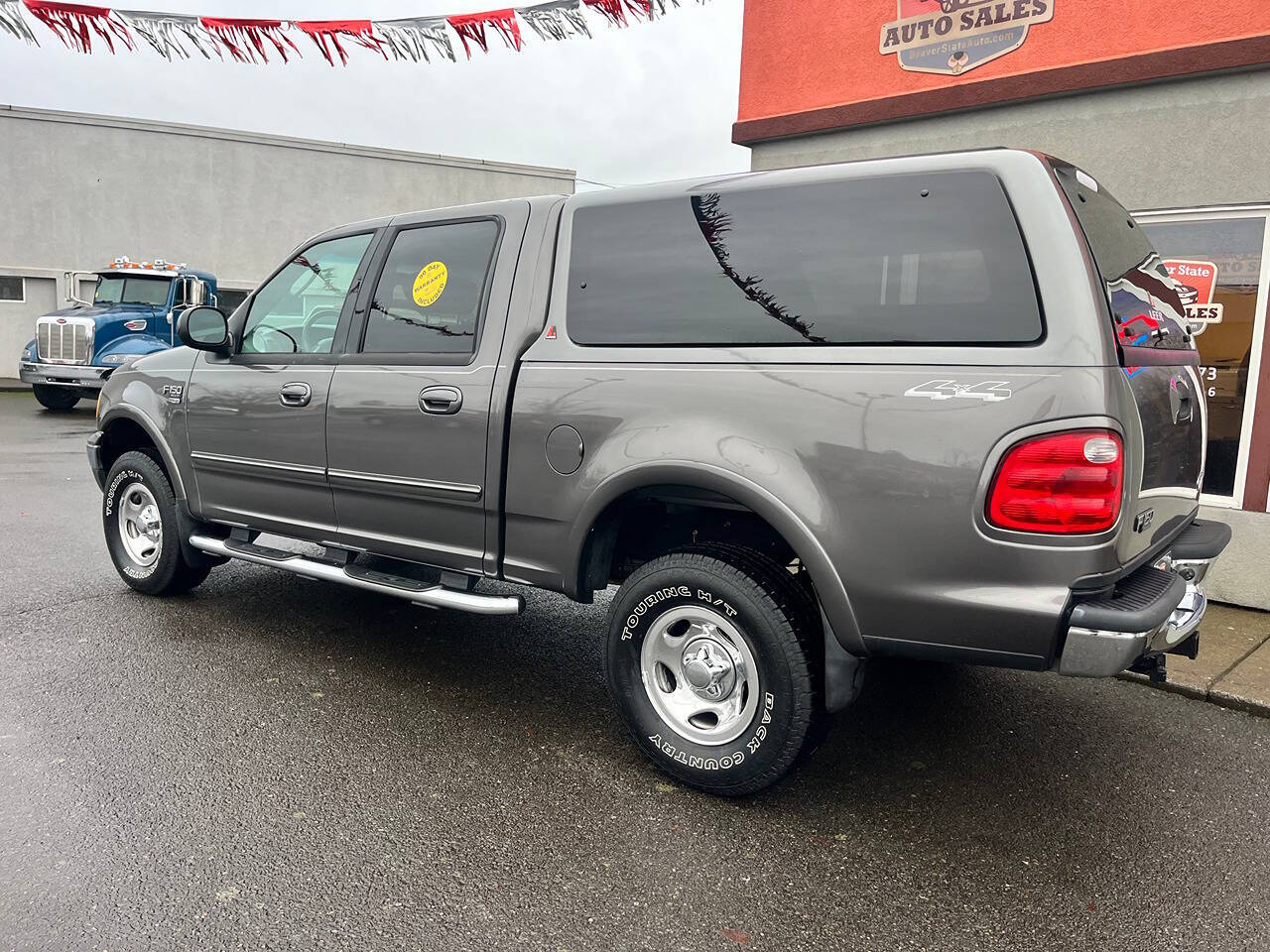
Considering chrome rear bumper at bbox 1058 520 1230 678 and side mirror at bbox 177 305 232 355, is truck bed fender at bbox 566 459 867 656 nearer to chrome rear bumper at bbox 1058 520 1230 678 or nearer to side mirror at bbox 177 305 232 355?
chrome rear bumper at bbox 1058 520 1230 678

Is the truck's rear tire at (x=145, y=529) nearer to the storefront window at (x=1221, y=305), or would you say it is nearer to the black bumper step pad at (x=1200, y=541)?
the black bumper step pad at (x=1200, y=541)

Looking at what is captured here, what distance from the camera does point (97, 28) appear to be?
7789 millimetres

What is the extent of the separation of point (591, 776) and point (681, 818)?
0.41 m

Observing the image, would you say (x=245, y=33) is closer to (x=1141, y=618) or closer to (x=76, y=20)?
(x=76, y=20)

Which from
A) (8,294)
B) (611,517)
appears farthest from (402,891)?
(8,294)

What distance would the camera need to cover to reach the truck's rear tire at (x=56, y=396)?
15750mm

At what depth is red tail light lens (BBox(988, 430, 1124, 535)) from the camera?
2.52 meters

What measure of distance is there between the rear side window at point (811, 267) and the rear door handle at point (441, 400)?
0.56m

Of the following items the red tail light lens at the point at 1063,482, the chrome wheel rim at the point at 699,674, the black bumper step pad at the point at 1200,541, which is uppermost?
the red tail light lens at the point at 1063,482

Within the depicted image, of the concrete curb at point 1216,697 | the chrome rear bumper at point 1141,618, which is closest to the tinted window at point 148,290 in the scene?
the concrete curb at point 1216,697

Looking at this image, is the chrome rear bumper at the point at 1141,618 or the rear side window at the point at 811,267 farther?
the rear side window at the point at 811,267

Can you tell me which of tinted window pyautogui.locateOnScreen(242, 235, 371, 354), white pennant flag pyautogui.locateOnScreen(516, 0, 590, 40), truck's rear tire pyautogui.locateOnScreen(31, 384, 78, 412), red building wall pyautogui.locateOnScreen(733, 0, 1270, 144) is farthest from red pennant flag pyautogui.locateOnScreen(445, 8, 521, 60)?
truck's rear tire pyautogui.locateOnScreen(31, 384, 78, 412)

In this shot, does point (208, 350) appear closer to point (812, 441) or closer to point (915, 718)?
point (812, 441)

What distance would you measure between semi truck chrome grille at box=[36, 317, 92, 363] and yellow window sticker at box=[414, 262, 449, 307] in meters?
13.5
